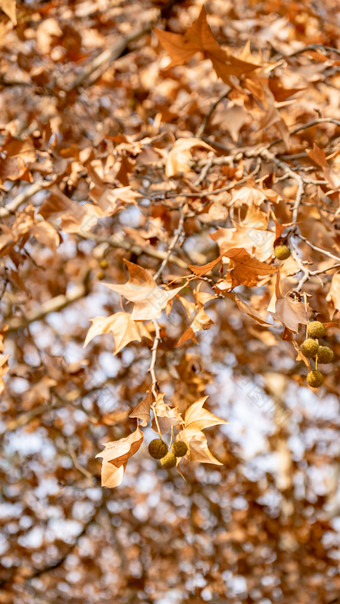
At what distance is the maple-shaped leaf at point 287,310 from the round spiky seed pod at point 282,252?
0.79 ft

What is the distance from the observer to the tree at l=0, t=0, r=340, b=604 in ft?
4.65

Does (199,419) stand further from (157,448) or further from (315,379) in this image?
(315,379)

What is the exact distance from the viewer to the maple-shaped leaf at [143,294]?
1235mm

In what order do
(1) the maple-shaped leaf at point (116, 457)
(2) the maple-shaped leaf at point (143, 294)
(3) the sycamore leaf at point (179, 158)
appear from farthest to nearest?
(3) the sycamore leaf at point (179, 158) < (2) the maple-shaped leaf at point (143, 294) < (1) the maple-shaped leaf at point (116, 457)

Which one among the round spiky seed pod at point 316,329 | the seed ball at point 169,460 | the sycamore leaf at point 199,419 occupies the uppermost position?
the round spiky seed pod at point 316,329

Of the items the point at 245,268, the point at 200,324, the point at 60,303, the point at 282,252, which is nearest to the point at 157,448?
the point at 200,324

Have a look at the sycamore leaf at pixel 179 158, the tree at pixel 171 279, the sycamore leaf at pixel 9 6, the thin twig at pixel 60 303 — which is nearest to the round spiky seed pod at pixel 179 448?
the tree at pixel 171 279

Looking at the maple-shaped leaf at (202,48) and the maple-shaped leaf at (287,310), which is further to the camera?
the maple-shaped leaf at (202,48)

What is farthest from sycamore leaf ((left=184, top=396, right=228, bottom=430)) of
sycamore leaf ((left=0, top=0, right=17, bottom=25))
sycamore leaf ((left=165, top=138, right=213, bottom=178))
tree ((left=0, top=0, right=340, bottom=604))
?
sycamore leaf ((left=0, top=0, right=17, bottom=25))

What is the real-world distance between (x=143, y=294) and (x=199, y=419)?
334 millimetres

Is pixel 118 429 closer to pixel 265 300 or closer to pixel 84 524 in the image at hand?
pixel 84 524

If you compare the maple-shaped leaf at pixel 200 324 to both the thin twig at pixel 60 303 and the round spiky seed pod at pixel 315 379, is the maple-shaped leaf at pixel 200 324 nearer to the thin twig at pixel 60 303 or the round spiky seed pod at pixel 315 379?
the round spiky seed pod at pixel 315 379

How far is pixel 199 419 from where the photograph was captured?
1183 mm

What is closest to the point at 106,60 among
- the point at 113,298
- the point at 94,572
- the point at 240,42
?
the point at 240,42
